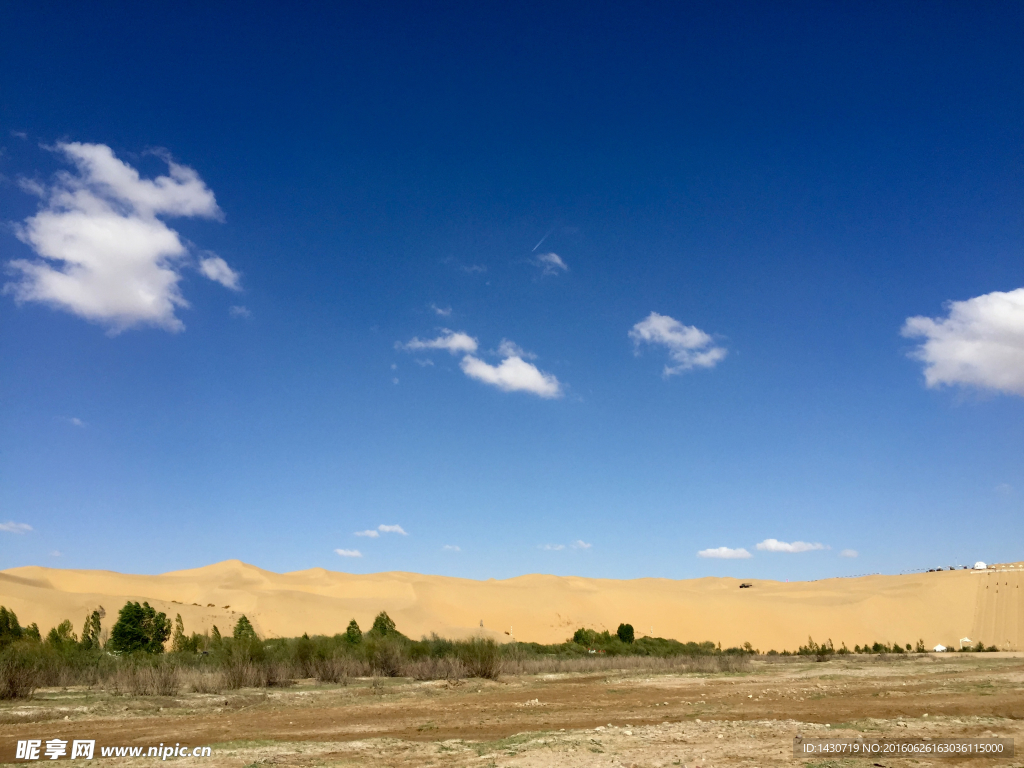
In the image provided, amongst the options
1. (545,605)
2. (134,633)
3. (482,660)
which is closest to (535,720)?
(482,660)

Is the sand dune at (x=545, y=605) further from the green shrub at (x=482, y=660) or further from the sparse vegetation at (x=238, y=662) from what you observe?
the green shrub at (x=482, y=660)

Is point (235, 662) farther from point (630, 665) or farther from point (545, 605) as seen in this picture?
point (545, 605)

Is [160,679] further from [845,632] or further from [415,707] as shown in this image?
[845,632]

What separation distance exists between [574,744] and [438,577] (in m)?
72.2

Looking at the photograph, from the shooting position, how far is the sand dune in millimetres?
52875

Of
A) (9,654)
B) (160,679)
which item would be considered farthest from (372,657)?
(9,654)

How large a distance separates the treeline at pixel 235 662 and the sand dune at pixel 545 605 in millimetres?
20809

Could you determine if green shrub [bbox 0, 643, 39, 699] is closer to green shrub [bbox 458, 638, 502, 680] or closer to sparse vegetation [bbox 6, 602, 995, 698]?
sparse vegetation [bbox 6, 602, 995, 698]

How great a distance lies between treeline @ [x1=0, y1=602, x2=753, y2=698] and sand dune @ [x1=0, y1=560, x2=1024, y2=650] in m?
20.8

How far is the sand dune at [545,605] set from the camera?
52.9m

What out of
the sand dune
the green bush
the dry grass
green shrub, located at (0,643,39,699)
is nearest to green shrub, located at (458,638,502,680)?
the dry grass

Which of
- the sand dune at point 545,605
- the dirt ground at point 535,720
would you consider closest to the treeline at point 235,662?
the dirt ground at point 535,720

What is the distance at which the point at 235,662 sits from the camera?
20.3 meters

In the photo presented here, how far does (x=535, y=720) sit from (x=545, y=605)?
5303cm
